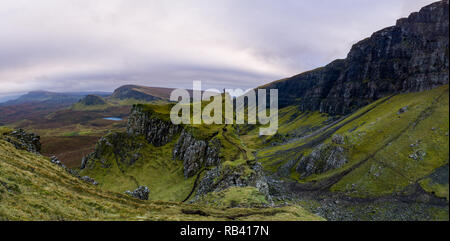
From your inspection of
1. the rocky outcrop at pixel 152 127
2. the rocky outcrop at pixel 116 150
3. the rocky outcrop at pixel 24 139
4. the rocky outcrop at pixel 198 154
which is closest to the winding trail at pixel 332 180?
the rocky outcrop at pixel 198 154

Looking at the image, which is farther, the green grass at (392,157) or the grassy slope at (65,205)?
the green grass at (392,157)

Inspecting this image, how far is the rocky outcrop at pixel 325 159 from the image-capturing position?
6802cm

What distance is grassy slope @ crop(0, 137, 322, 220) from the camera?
14.2 meters

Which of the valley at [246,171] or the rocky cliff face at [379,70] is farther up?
the rocky cliff face at [379,70]

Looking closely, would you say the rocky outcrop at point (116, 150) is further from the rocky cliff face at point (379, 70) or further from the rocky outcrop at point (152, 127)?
the rocky cliff face at point (379, 70)

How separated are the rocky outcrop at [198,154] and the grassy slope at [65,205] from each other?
3750 cm

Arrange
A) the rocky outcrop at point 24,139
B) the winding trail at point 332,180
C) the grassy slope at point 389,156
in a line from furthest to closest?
1. the winding trail at point 332,180
2. the grassy slope at point 389,156
3. the rocky outcrop at point 24,139

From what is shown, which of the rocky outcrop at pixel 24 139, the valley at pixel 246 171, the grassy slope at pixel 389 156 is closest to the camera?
the valley at pixel 246 171

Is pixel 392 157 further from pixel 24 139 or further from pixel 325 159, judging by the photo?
pixel 24 139

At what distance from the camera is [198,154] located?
62.8 m

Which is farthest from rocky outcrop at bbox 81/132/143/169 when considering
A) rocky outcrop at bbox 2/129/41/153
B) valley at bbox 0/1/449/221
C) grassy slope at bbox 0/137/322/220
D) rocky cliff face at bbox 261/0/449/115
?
rocky cliff face at bbox 261/0/449/115

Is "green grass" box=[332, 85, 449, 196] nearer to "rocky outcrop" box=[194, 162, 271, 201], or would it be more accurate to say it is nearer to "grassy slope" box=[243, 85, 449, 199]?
"grassy slope" box=[243, 85, 449, 199]
